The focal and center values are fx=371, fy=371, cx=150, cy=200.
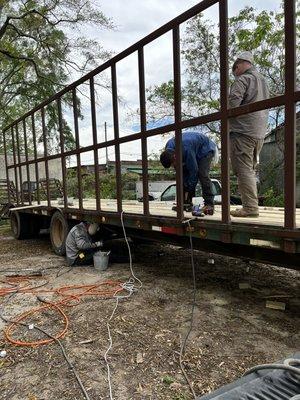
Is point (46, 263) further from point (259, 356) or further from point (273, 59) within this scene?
point (273, 59)

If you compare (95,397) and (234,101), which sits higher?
(234,101)

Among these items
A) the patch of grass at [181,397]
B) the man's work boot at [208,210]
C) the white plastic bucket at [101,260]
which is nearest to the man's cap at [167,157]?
the man's work boot at [208,210]

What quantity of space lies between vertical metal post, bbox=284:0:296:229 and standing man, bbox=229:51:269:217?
2.49 feet

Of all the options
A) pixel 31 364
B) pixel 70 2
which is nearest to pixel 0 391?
pixel 31 364

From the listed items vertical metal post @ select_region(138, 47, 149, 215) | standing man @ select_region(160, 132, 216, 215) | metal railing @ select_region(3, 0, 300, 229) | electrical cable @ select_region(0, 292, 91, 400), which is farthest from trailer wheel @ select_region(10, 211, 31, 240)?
standing man @ select_region(160, 132, 216, 215)

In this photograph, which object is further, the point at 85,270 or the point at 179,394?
the point at 85,270

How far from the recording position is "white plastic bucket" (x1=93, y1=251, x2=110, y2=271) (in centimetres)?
633

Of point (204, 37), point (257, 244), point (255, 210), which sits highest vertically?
point (204, 37)

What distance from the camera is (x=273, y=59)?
1431cm

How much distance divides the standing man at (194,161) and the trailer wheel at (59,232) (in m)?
3.29

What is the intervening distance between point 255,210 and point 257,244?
0.68 meters

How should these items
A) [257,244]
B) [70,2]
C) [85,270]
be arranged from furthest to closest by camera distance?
1. [70,2]
2. [85,270]
3. [257,244]

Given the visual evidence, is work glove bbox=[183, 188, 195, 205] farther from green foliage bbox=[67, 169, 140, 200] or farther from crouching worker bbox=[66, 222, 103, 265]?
green foliage bbox=[67, 169, 140, 200]

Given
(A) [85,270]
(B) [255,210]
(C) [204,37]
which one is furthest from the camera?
(C) [204,37]
